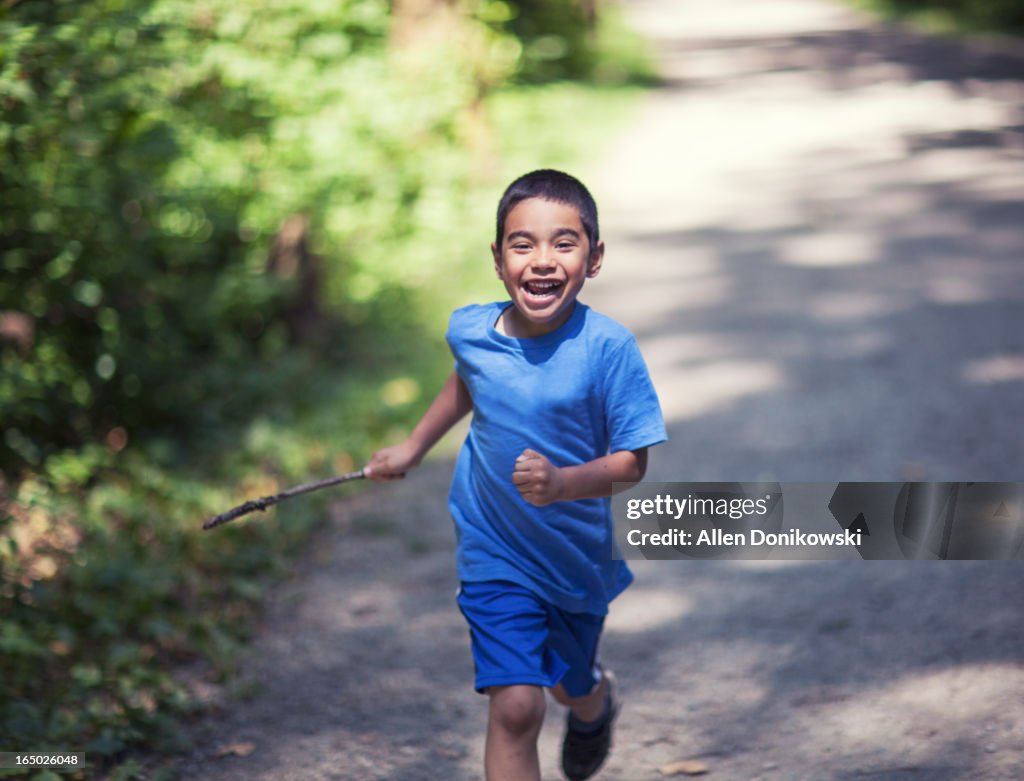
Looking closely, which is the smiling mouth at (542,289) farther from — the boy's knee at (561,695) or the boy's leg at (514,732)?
the boy's knee at (561,695)

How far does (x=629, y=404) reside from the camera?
281 cm

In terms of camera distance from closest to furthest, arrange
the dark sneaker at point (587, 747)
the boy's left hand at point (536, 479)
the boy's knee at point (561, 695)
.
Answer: the boy's left hand at point (536, 479), the boy's knee at point (561, 695), the dark sneaker at point (587, 747)

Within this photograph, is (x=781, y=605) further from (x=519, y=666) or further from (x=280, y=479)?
(x=280, y=479)

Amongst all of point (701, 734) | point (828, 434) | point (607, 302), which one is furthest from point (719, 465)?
point (607, 302)

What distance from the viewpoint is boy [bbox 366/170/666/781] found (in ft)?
9.09

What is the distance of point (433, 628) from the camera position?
4.62 m

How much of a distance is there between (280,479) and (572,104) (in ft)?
37.0

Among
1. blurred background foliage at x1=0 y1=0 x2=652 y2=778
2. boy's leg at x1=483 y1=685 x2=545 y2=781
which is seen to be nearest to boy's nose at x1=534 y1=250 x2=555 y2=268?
boy's leg at x1=483 y1=685 x2=545 y2=781

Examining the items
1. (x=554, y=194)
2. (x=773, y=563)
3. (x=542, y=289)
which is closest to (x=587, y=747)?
(x=542, y=289)

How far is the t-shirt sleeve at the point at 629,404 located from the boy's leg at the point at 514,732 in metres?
0.60

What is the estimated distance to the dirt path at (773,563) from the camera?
366 cm

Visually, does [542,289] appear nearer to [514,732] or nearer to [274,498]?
[274,498]

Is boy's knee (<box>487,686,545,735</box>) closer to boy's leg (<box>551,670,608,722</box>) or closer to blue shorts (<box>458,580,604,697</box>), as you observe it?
blue shorts (<box>458,580,604,697</box>)

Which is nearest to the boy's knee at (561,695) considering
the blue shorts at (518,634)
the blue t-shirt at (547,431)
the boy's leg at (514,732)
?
the blue shorts at (518,634)
